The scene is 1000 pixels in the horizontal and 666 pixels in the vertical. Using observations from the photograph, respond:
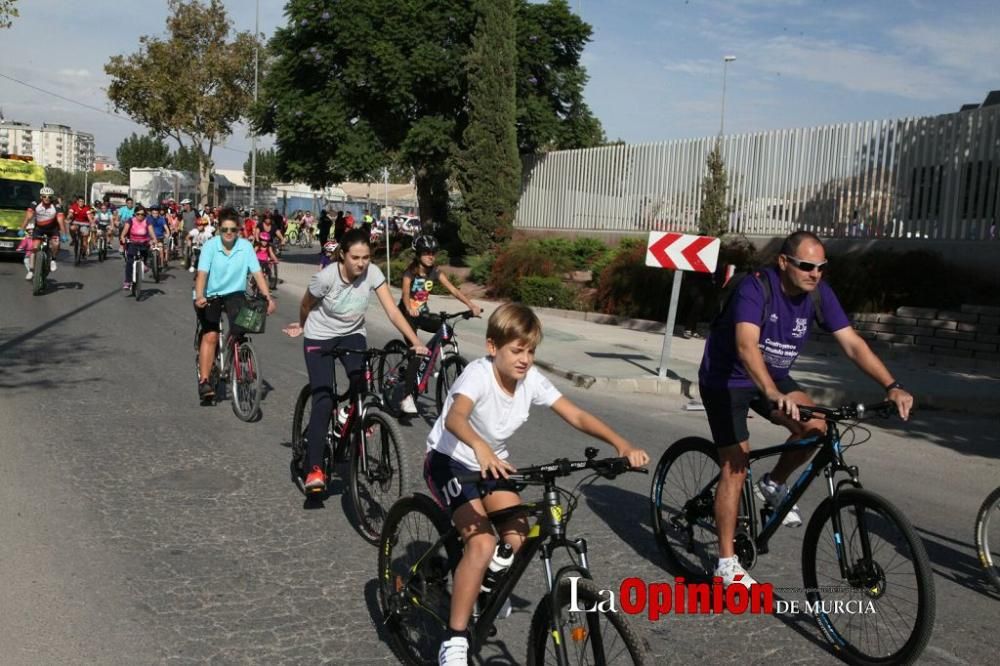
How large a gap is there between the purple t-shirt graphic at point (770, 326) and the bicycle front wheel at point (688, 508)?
0.40 meters

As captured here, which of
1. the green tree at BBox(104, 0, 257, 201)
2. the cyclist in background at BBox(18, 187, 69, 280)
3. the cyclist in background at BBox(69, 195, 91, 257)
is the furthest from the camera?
the green tree at BBox(104, 0, 257, 201)

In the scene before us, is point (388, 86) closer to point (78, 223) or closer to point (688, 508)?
point (78, 223)

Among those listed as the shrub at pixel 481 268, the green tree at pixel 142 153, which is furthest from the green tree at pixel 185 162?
the shrub at pixel 481 268

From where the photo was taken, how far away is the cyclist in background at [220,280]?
9.35m

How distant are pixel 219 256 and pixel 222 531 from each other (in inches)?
163

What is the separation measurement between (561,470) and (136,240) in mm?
19453

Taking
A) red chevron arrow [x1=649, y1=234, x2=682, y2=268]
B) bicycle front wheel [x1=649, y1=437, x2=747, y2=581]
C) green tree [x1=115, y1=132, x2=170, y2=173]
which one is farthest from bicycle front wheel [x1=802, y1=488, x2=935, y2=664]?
green tree [x1=115, y1=132, x2=170, y2=173]

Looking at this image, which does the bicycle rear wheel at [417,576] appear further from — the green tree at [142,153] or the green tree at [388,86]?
the green tree at [142,153]

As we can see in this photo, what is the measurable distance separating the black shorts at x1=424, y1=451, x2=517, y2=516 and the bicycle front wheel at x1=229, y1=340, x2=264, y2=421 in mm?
5294

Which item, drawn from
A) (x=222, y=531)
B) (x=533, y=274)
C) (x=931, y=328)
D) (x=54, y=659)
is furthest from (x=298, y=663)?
(x=533, y=274)

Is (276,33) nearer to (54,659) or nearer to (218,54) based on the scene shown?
(218,54)

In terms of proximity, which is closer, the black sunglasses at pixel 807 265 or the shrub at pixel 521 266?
the black sunglasses at pixel 807 265

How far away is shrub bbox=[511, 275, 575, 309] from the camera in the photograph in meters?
22.0

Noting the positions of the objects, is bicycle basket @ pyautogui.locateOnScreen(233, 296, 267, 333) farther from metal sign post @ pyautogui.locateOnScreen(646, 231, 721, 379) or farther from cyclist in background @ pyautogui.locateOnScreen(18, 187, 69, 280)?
cyclist in background @ pyautogui.locateOnScreen(18, 187, 69, 280)
